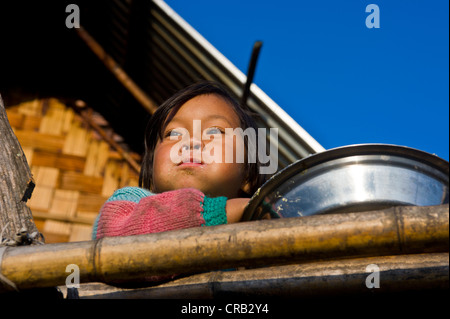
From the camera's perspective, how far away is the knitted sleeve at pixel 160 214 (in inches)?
53.9

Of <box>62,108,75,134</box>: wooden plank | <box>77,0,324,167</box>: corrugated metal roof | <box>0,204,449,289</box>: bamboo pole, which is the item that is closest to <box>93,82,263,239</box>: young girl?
<box>0,204,449,289</box>: bamboo pole

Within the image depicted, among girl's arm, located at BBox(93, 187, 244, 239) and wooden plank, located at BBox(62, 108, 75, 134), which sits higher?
wooden plank, located at BBox(62, 108, 75, 134)

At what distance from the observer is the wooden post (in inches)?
50.6

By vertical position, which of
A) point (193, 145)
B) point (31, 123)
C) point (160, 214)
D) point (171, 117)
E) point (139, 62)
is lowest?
point (160, 214)

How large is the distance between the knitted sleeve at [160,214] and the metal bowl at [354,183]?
16 cm

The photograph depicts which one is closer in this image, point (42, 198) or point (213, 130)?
point (213, 130)

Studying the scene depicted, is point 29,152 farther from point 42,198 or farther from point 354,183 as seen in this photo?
point 354,183

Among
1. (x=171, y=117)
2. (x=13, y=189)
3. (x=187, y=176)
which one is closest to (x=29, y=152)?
(x=171, y=117)

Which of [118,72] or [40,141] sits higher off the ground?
[118,72]

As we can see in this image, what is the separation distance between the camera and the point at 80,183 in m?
3.88

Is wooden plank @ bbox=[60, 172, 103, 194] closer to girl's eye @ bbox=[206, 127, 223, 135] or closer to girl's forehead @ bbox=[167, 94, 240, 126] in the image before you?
girl's forehead @ bbox=[167, 94, 240, 126]

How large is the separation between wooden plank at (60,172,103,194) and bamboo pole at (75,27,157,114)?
0.64 meters

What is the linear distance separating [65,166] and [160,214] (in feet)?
8.97

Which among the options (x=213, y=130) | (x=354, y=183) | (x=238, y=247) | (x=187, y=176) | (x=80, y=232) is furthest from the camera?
(x=80, y=232)
